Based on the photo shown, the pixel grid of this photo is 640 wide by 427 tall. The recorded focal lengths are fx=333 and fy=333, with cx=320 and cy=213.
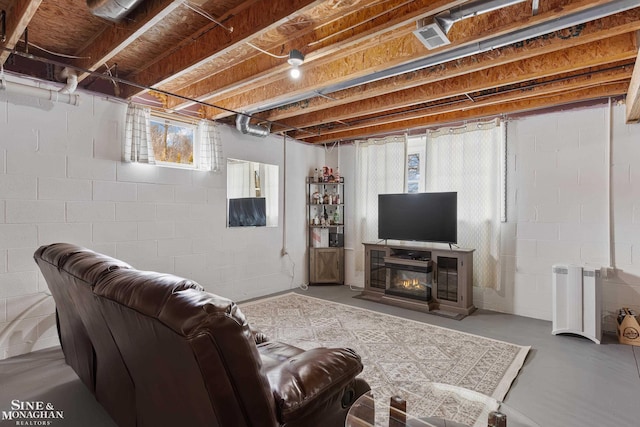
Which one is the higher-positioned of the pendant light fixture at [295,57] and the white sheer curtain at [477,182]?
the pendant light fixture at [295,57]

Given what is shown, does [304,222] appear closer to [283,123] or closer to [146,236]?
[283,123]

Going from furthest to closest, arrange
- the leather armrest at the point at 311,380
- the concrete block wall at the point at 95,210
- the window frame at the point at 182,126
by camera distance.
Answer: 1. the window frame at the point at 182,126
2. the concrete block wall at the point at 95,210
3. the leather armrest at the point at 311,380

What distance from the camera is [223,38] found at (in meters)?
2.48

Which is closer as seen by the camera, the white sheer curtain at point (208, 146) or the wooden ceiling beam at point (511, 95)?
the wooden ceiling beam at point (511, 95)

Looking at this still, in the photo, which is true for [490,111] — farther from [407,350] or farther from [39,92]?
[39,92]

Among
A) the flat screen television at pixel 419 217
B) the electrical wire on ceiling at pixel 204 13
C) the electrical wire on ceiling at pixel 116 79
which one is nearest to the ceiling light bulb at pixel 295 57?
the electrical wire on ceiling at pixel 204 13

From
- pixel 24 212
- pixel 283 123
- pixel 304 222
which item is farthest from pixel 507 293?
pixel 24 212

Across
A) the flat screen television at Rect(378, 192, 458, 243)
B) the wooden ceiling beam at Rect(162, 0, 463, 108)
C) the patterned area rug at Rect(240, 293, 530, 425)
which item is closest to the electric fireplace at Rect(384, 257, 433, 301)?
the flat screen television at Rect(378, 192, 458, 243)

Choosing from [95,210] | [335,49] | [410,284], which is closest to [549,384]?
[410,284]

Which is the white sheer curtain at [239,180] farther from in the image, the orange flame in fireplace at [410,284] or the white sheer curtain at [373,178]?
the orange flame in fireplace at [410,284]

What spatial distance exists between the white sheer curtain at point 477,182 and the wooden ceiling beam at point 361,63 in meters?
2.20

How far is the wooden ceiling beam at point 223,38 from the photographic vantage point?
2.09m

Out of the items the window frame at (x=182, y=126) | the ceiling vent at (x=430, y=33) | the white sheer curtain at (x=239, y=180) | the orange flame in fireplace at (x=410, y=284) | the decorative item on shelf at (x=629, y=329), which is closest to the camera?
the ceiling vent at (x=430, y=33)

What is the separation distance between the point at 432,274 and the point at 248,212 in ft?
8.97
